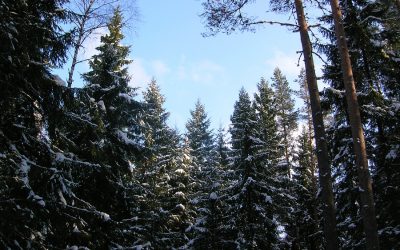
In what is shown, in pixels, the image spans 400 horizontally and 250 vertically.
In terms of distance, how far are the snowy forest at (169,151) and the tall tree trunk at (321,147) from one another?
29 millimetres

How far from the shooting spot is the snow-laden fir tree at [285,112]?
35281mm

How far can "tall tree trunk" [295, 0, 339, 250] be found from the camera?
9.30 meters

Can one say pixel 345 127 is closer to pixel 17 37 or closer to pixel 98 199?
pixel 98 199

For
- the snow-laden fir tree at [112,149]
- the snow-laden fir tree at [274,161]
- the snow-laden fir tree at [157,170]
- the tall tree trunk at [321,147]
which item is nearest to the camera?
the tall tree trunk at [321,147]

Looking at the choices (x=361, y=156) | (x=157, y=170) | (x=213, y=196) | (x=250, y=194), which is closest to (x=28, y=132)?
(x=361, y=156)

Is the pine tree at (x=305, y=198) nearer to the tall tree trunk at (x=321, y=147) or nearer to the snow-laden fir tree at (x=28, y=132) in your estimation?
the tall tree trunk at (x=321, y=147)

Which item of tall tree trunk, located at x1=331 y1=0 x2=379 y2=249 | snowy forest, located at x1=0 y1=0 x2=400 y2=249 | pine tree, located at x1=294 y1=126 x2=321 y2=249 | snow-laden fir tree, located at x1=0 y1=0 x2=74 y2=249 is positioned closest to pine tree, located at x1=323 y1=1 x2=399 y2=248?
snowy forest, located at x1=0 y1=0 x2=400 y2=249

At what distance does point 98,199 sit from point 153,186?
28.2 ft

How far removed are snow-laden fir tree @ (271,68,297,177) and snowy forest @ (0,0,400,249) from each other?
749 mm

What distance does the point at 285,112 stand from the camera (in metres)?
38.4

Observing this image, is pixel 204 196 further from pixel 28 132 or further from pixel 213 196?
pixel 28 132

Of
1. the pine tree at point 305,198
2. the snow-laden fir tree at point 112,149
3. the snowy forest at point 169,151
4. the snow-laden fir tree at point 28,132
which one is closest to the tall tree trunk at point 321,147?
the snowy forest at point 169,151

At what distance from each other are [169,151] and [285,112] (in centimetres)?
1482

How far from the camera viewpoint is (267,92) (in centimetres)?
3444
